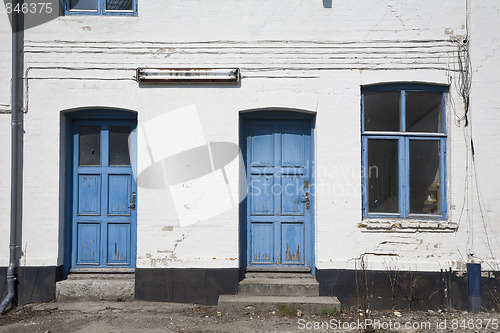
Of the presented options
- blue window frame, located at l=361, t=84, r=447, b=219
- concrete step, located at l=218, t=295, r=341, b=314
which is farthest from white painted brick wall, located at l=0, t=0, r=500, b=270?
concrete step, located at l=218, t=295, r=341, b=314

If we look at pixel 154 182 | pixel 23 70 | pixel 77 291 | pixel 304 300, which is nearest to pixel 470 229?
pixel 304 300

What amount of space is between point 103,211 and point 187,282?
1683 millimetres

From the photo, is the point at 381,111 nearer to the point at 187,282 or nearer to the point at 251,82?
the point at 251,82

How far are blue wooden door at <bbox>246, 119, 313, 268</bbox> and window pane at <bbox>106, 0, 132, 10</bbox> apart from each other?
2.52 metres

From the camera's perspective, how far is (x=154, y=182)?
6.04 meters

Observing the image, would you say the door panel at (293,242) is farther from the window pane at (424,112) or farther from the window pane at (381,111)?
the window pane at (424,112)

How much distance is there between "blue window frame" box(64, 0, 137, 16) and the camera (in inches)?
246

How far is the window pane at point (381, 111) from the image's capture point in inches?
243

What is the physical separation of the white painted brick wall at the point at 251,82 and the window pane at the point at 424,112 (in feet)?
0.75

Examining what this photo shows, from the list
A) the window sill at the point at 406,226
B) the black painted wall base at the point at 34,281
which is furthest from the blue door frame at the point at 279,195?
the black painted wall base at the point at 34,281

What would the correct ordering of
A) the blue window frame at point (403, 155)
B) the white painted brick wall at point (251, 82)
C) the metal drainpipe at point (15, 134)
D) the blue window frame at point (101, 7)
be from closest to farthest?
the metal drainpipe at point (15, 134) < the white painted brick wall at point (251, 82) < the blue window frame at point (403, 155) < the blue window frame at point (101, 7)

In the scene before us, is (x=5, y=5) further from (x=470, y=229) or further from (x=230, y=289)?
(x=470, y=229)

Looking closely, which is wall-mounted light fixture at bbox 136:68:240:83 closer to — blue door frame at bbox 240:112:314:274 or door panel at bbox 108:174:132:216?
blue door frame at bbox 240:112:314:274

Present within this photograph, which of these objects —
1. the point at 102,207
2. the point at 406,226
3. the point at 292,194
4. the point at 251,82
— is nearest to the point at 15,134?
the point at 102,207
